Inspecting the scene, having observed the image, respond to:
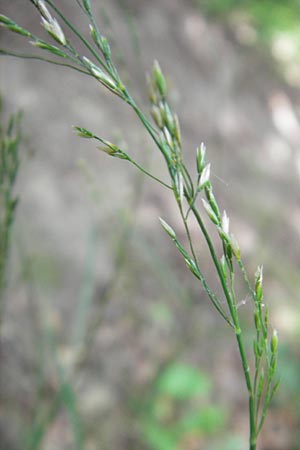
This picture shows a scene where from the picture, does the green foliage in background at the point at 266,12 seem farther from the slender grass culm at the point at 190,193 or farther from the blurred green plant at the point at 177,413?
the slender grass culm at the point at 190,193

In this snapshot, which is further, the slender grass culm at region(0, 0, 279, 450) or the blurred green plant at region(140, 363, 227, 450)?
the blurred green plant at region(140, 363, 227, 450)

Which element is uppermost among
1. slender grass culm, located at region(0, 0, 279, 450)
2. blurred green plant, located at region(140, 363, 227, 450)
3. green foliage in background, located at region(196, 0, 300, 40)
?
green foliage in background, located at region(196, 0, 300, 40)

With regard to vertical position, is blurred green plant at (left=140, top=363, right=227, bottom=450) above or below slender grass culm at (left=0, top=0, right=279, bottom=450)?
above

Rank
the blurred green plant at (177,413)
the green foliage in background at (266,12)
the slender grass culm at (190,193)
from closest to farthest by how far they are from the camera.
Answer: the slender grass culm at (190,193) → the blurred green plant at (177,413) → the green foliage in background at (266,12)

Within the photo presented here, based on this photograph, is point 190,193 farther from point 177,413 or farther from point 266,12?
point 266,12

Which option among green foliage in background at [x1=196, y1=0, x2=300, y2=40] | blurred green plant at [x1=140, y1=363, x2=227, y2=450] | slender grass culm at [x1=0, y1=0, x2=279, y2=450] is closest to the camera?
slender grass culm at [x1=0, y1=0, x2=279, y2=450]

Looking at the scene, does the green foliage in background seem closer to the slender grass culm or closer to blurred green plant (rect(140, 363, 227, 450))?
blurred green plant (rect(140, 363, 227, 450))

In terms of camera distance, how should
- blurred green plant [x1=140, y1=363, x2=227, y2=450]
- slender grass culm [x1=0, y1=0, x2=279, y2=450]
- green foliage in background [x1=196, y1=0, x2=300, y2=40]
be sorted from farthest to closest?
green foliage in background [x1=196, y1=0, x2=300, y2=40] → blurred green plant [x1=140, y1=363, x2=227, y2=450] → slender grass culm [x1=0, y1=0, x2=279, y2=450]

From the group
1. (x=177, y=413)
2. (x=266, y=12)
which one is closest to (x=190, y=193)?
(x=177, y=413)

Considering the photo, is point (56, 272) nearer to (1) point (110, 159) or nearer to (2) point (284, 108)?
(1) point (110, 159)

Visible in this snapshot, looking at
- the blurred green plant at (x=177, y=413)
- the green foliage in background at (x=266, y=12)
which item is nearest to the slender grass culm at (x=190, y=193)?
the blurred green plant at (x=177, y=413)

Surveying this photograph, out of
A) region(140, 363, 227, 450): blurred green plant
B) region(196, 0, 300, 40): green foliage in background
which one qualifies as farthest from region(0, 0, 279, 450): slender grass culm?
region(196, 0, 300, 40): green foliage in background
